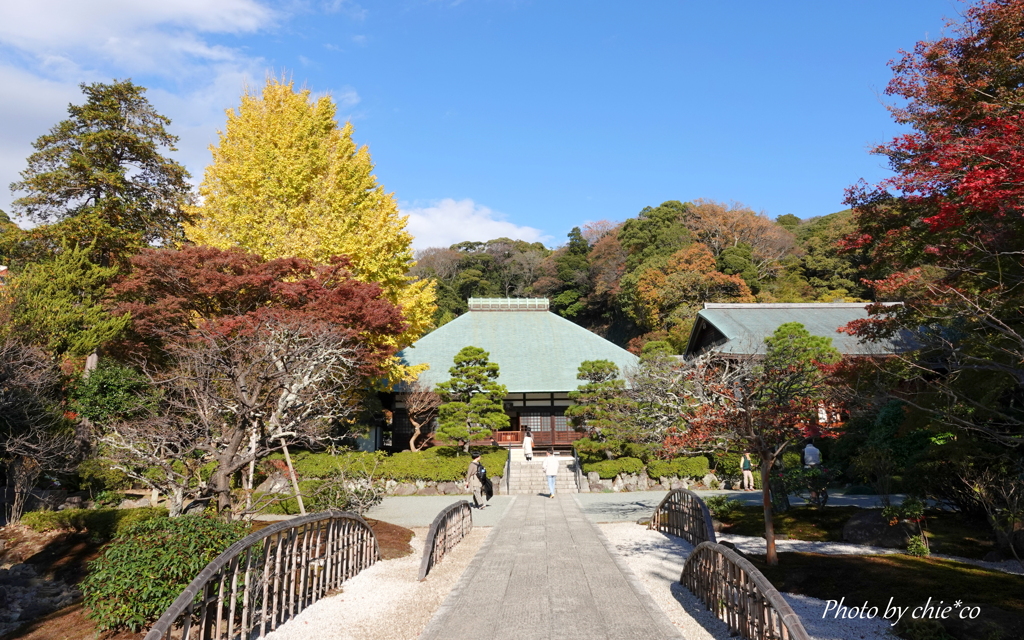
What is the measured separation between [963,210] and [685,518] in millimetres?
6546

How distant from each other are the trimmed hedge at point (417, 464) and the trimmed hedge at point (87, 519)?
5.03 meters

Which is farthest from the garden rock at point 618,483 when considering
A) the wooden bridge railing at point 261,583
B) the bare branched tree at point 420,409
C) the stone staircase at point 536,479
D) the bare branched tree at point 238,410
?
the wooden bridge railing at point 261,583

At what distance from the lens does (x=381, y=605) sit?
7082 millimetres

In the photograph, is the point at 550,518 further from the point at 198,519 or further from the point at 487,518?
the point at 198,519

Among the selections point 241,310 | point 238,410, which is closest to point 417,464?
point 241,310

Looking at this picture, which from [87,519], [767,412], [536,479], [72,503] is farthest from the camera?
[536,479]

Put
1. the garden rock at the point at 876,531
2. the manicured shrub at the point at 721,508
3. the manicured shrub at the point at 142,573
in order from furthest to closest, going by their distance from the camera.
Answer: the manicured shrub at the point at 721,508 → the garden rock at the point at 876,531 → the manicured shrub at the point at 142,573

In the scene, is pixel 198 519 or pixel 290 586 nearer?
pixel 198 519

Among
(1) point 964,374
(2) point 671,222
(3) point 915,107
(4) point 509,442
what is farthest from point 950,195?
(2) point 671,222

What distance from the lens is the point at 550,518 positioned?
1326 cm

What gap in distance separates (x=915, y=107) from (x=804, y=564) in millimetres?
6893

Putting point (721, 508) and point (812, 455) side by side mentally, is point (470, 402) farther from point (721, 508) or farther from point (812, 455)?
point (812, 455)

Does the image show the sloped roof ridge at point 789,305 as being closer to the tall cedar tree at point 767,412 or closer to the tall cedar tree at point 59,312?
the tall cedar tree at point 767,412

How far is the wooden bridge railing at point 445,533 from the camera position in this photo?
8520 mm
